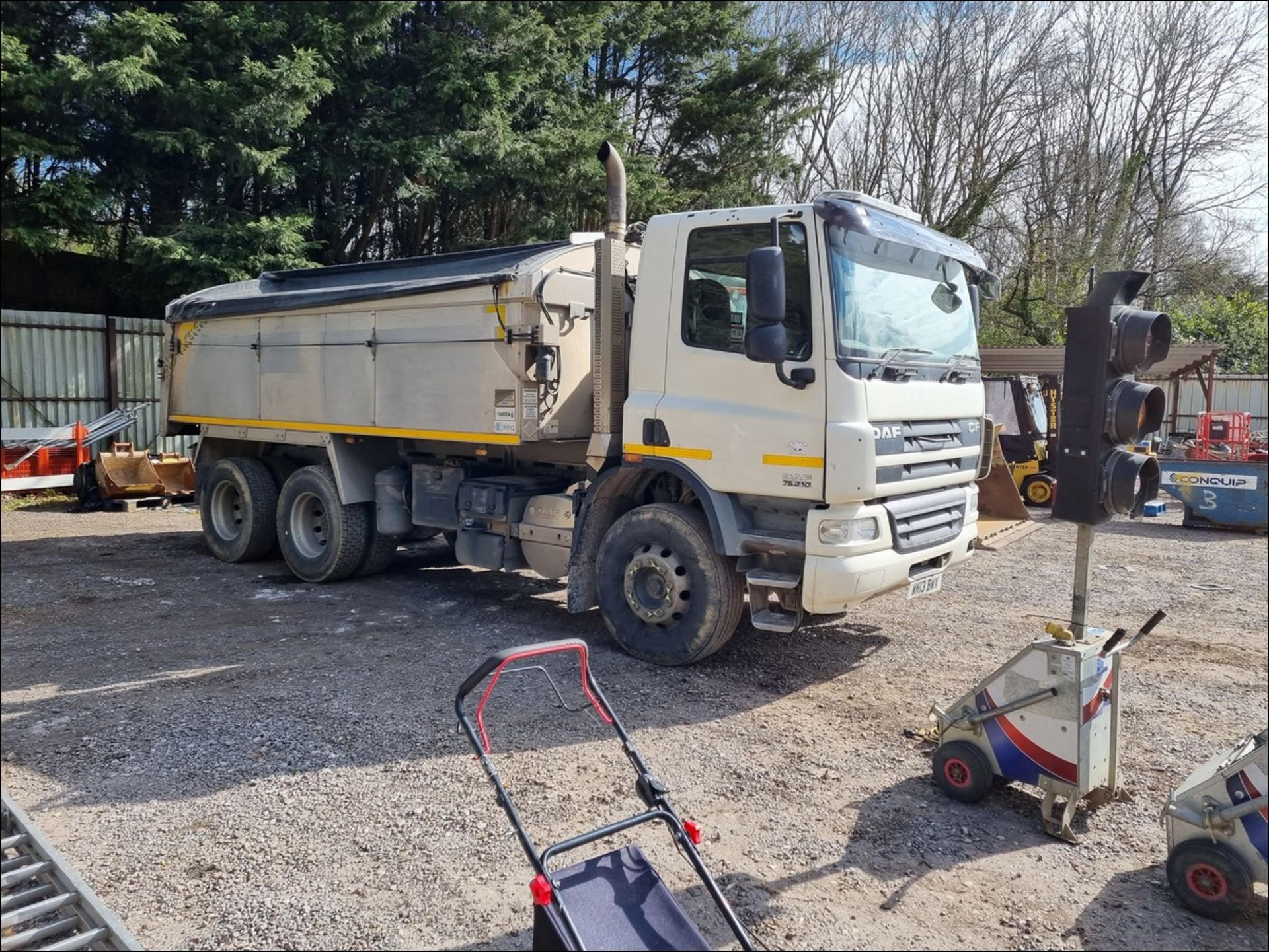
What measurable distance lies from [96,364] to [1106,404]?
41.8 feet

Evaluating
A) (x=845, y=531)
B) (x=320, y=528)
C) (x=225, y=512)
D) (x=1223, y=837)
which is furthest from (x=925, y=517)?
(x=225, y=512)

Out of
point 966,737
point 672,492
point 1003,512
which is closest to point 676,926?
point 966,737

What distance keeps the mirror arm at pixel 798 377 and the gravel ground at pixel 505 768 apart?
1839 millimetres

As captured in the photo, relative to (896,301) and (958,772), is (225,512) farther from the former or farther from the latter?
(958,772)

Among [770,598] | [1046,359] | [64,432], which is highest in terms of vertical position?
[1046,359]

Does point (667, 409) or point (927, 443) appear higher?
point (667, 409)

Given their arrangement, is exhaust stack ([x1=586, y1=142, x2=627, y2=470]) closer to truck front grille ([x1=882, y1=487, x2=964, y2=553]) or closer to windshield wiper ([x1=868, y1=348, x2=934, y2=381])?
windshield wiper ([x1=868, y1=348, x2=934, y2=381])

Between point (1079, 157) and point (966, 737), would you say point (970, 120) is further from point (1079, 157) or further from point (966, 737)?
point (966, 737)

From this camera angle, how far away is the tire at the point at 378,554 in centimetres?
837

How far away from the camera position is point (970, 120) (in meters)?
6.51

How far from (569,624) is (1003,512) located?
11.7ft

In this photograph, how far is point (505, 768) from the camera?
453cm

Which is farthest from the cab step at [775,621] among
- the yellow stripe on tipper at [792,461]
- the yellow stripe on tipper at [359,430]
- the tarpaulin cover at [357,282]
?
the tarpaulin cover at [357,282]

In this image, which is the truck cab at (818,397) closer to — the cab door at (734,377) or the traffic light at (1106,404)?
the cab door at (734,377)
